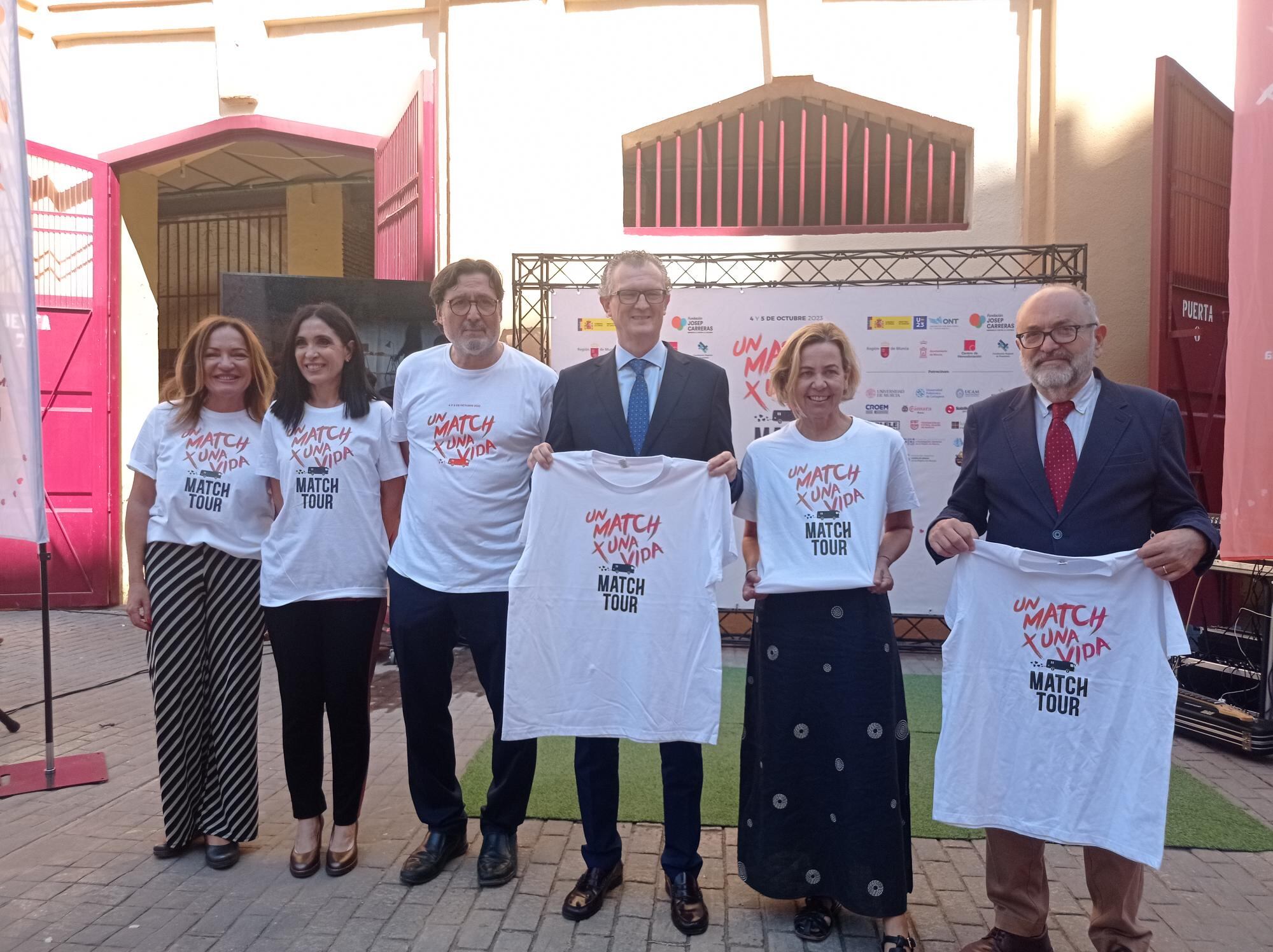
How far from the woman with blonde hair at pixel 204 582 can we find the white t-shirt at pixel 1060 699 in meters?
2.55

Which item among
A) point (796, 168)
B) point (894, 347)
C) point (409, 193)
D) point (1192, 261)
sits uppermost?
point (796, 168)

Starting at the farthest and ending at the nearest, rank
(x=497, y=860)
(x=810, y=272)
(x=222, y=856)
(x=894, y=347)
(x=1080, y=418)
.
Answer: (x=810, y=272) < (x=894, y=347) < (x=222, y=856) < (x=497, y=860) < (x=1080, y=418)

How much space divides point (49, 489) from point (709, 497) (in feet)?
27.0

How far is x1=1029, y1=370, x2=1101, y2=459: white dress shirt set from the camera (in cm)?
274

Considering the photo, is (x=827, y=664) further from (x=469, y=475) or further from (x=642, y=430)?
(x=469, y=475)

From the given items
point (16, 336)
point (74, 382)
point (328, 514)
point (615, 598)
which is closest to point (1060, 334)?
point (615, 598)

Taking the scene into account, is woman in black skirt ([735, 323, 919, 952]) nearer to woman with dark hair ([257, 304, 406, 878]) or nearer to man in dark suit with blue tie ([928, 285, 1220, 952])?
man in dark suit with blue tie ([928, 285, 1220, 952])

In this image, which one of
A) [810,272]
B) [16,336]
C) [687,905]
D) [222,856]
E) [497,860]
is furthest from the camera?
[810,272]

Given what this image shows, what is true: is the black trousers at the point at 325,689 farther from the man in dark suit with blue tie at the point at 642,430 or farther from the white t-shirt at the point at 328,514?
the man in dark suit with blue tie at the point at 642,430

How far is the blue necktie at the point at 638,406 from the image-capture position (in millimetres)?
3133

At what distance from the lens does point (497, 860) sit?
132 inches

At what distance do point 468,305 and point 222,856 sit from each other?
225cm

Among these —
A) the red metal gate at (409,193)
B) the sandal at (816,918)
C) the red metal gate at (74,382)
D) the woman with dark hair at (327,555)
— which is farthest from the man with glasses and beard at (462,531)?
the red metal gate at (74,382)

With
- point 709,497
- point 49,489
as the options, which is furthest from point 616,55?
point 49,489
